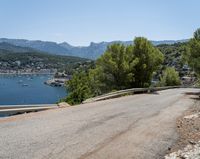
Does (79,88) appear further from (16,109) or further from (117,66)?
(16,109)

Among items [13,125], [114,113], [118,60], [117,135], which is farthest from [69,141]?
[118,60]

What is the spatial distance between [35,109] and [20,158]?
8145 mm

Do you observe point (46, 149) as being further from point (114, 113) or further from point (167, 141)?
point (114, 113)

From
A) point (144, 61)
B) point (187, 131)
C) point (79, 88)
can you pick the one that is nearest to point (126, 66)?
point (144, 61)

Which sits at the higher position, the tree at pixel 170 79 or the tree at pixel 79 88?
the tree at pixel 79 88

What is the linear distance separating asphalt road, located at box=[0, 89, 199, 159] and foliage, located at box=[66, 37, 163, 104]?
28067 mm

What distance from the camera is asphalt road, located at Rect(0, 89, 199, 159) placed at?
8.41m

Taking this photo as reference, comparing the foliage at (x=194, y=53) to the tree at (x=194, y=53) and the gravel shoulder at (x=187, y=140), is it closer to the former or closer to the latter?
the tree at (x=194, y=53)

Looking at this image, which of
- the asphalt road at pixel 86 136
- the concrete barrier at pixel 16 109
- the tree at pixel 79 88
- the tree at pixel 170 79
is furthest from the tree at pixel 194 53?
the tree at pixel 170 79

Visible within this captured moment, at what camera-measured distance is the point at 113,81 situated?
143ft

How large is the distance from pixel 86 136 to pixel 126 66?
32.1m

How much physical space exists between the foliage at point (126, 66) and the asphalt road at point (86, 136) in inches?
1105

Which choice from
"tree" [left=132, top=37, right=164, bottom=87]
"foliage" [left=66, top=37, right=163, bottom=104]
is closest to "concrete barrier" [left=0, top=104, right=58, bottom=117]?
"foliage" [left=66, top=37, right=163, bottom=104]

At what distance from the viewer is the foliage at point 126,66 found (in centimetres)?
4275
